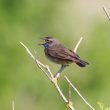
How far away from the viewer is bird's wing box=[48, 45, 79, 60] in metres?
7.87

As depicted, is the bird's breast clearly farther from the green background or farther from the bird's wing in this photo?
the green background

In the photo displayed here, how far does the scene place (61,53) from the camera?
8.13 meters

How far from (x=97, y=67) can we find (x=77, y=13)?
20.4 feet

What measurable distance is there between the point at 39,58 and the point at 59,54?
5.05 m

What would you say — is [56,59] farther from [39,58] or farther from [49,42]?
[39,58]

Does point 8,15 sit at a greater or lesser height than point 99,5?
greater

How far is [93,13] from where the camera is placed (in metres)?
21.6

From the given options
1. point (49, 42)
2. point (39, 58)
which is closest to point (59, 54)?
point (49, 42)

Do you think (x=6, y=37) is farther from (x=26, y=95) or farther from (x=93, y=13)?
(x=93, y=13)

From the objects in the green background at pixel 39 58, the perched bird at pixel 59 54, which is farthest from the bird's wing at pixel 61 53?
the green background at pixel 39 58

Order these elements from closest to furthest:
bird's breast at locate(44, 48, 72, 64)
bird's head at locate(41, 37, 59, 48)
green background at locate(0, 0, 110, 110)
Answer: bird's breast at locate(44, 48, 72, 64) < bird's head at locate(41, 37, 59, 48) < green background at locate(0, 0, 110, 110)

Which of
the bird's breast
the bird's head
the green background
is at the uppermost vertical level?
the bird's head

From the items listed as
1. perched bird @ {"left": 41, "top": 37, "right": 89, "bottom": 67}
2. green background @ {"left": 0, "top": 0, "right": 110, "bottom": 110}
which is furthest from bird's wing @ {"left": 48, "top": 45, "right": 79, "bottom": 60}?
green background @ {"left": 0, "top": 0, "right": 110, "bottom": 110}

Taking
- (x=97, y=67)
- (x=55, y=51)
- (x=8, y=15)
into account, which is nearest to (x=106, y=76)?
(x=97, y=67)
